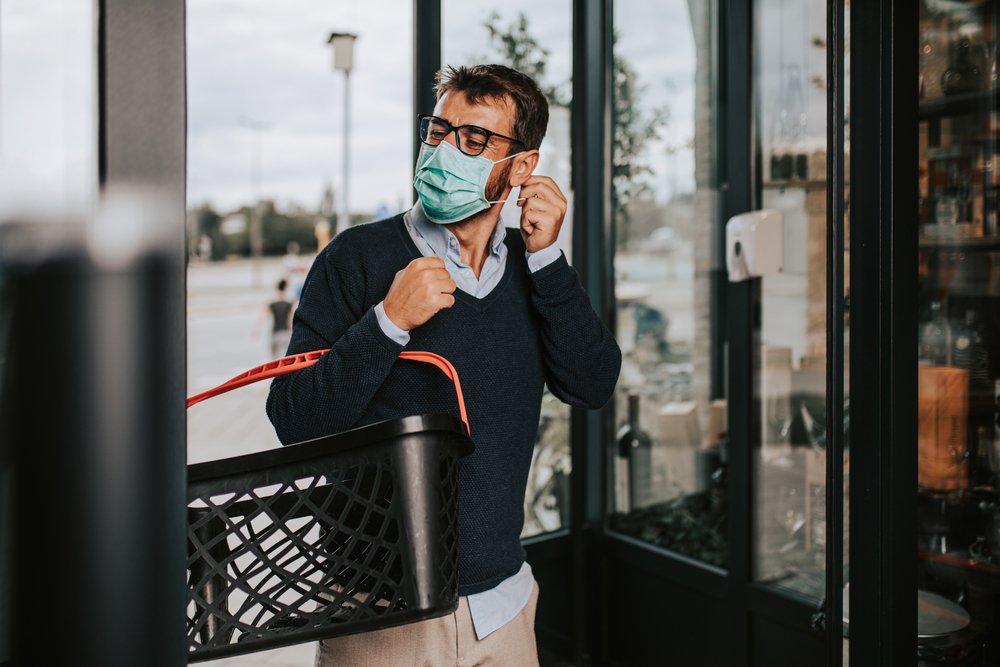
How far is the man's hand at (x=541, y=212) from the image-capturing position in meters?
1.38

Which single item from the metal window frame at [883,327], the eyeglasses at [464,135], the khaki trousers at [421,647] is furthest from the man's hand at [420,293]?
the metal window frame at [883,327]

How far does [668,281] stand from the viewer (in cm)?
278

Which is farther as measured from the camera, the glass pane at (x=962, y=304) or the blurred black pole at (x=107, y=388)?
the glass pane at (x=962, y=304)

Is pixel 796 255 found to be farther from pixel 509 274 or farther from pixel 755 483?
pixel 509 274

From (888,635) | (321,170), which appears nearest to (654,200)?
(888,635)

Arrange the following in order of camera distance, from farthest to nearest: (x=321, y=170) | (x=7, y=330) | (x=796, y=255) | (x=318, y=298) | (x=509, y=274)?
1. (x=321, y=170)
2. (x=796, y=255)
3. (x=509, y=274)
4. (x=318, y=298)
5. (x=7, y=330)

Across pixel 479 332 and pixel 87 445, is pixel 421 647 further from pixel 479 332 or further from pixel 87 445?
pixel 87 445

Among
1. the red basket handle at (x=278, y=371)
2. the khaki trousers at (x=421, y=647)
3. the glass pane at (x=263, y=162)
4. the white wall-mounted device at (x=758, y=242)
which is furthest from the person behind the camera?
the glass pane at (x=263, y=162)

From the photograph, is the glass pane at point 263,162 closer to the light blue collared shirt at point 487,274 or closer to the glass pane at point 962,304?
the light blue collared shirt at point 487,274

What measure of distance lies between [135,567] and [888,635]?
4.47 ft

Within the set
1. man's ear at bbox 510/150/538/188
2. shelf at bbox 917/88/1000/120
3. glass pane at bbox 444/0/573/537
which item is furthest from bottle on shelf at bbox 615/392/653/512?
man's ear at bbox 510/150/538/188

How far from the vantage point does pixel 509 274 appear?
4.81 feet

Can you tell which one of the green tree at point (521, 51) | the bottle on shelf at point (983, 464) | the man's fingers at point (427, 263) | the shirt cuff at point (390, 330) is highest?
the green tree at point (521, 51)

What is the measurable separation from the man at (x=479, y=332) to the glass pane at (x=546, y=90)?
1.29 meters
